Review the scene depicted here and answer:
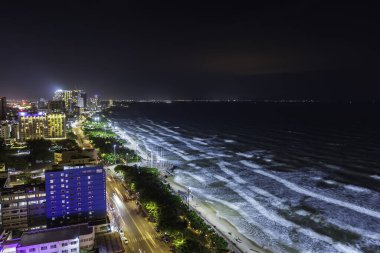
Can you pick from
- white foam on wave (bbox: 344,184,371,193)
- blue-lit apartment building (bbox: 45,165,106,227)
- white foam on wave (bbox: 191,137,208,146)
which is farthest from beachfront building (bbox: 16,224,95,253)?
white foam on wave (bbox: 191,137,208,146)

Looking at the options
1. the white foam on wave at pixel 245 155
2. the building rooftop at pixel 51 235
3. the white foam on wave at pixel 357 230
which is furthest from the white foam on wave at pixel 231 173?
the building rooftop at pixel 51 235

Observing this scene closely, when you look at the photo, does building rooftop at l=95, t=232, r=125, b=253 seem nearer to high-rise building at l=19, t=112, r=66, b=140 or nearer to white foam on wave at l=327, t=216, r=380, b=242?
white foam on wave at l=327, t=216, r=380, b=242

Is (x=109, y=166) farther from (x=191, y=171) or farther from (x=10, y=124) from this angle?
(x=10, y=124)

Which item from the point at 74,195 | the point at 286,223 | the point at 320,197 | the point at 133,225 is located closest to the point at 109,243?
the point at 133,225

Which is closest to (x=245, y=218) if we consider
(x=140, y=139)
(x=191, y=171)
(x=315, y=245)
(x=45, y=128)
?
(x=315, y=245)

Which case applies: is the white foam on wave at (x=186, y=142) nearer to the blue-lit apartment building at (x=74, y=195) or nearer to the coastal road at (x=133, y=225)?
the coastal road at (x=133, y=225)
